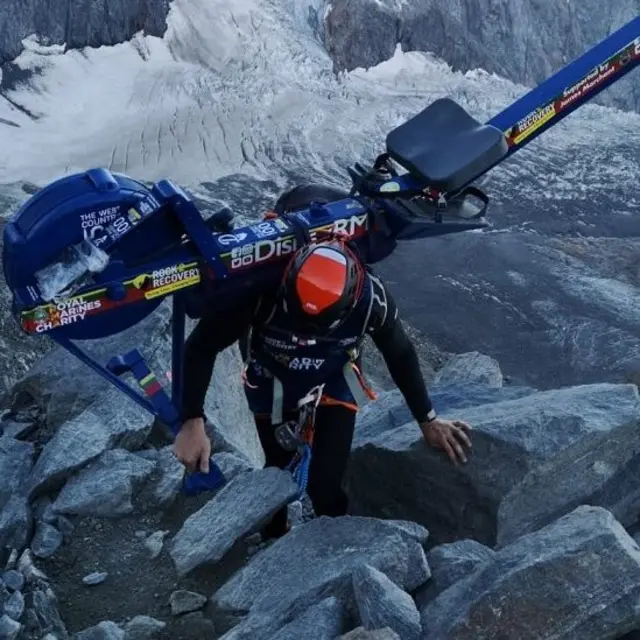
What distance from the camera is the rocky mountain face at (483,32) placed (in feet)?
107

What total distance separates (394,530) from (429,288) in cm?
1730

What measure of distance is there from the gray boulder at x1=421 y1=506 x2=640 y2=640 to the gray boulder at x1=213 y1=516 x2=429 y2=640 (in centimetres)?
46

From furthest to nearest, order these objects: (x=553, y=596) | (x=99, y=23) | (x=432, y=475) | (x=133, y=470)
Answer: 1. (x=99, y=23)
2. (x=133, y=470)
3. (x=432, y=475)
4. (x=553, y=596)

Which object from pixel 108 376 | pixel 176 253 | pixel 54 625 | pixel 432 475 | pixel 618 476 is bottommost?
pixel 618 476

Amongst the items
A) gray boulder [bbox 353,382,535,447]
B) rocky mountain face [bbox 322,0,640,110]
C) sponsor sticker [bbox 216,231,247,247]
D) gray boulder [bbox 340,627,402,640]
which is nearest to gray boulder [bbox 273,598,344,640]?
gray boulder [bbox 340,627,402,640]

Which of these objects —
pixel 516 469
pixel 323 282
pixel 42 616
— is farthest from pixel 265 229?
pixel 42 616

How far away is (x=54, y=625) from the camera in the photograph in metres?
4.46

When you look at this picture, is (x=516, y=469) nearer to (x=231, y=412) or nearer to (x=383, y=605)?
(x=383, y=605)

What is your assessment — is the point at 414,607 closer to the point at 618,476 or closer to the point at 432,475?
the point at 432,475

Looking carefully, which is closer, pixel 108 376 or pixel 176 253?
pixel 176 253

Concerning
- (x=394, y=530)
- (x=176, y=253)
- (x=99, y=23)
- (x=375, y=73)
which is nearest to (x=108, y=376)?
(x=176, y=253)

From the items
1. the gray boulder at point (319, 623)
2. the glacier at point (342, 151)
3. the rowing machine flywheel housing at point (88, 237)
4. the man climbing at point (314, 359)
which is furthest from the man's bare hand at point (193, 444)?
the glacier at point (342, 151)

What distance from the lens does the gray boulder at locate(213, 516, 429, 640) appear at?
4.02 metres

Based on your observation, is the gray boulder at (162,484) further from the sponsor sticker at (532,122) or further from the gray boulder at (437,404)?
the sponsor sticker at (532,122)
